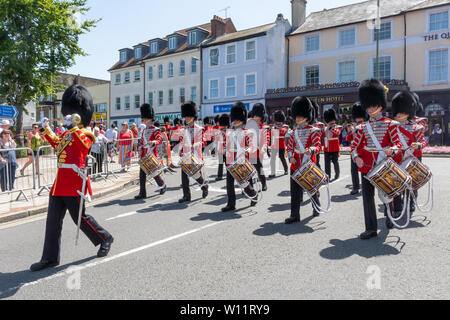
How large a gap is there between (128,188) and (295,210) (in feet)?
19.0

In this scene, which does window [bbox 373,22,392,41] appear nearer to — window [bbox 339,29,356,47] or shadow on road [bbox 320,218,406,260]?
window [bbox 339,29,356,47]

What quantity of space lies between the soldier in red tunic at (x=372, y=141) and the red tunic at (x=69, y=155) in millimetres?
3639

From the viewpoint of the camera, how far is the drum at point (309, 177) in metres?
5.74

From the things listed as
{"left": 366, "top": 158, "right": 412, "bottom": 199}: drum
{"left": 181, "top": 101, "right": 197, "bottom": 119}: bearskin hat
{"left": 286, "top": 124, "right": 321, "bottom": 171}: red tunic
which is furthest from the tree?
{"left": 366, "top": 158, "right": 412, "bottom": 199}: drum

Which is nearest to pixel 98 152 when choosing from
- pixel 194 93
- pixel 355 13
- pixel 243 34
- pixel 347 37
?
pixel 347 37

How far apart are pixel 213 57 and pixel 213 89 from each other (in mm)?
2820

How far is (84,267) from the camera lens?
13.9 ft

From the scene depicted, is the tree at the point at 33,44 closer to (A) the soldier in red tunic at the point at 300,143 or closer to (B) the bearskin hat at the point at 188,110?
(B) the bearskin hat at the point at 188,110

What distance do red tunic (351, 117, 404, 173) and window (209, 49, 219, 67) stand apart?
29339mm

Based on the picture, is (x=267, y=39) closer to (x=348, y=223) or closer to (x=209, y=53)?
(x=209, y=53)

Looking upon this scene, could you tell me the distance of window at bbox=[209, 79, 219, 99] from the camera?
33.6 m

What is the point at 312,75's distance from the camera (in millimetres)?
29391

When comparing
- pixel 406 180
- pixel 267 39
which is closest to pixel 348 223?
pixel 406 180

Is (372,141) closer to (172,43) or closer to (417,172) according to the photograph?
(417,172)
